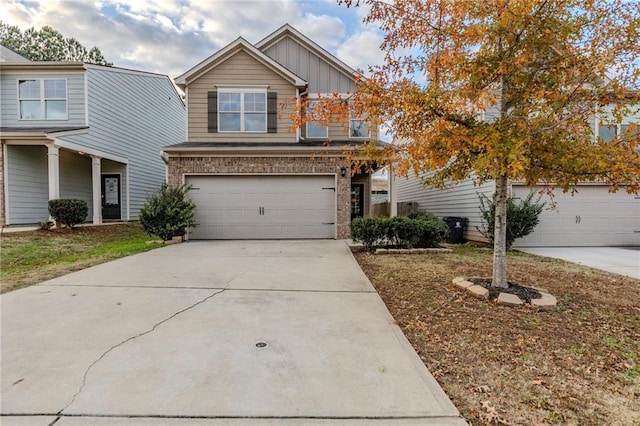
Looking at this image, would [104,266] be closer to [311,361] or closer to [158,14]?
[311,361]

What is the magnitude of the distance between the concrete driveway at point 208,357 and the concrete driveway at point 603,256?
6.04m

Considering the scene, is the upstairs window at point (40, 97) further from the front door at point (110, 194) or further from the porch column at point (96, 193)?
the front door at point (110, 194)

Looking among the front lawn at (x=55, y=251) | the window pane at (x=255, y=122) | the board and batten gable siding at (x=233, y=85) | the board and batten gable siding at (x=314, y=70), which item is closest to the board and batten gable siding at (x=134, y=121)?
the front lawn at (x=55, y=251)

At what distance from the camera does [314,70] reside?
12625 millimetres

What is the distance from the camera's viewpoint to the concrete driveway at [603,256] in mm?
6910

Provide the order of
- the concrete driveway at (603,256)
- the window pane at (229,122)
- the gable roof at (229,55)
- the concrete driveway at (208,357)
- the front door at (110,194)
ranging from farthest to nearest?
the front door at (110,194), the window pane at (229,122), the gable roof at (229,55), the concrete driveway at (603,256), the concrete driveway at (208,357)

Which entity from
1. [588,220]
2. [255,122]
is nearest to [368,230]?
[255,122]

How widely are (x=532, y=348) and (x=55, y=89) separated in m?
17.2

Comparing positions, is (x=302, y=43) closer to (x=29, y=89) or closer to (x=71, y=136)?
(x=71, y=136)

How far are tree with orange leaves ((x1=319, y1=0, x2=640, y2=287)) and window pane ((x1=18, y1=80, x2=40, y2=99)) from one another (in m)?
14.5

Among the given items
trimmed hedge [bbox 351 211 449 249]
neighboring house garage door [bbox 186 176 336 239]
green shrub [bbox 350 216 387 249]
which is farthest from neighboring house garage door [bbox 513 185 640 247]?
neighboring house garage door [bbox 186 176 336 239]

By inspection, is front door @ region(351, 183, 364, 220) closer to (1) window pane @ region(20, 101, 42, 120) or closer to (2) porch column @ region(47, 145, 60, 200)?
(2) porch column @ region(47, 145, 60, 200)

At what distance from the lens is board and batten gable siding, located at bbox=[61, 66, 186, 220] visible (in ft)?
43.0

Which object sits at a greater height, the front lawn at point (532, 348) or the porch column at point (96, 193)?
the porch column at point (96, 193)
